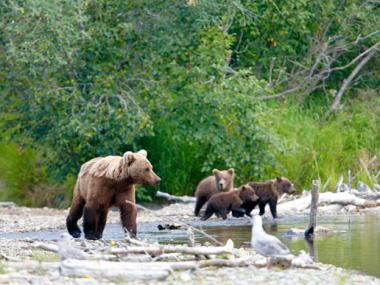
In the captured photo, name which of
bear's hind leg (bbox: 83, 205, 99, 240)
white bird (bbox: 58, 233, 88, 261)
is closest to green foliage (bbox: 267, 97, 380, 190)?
bear's hind leg (bbox: 83, 205, 99, 240)

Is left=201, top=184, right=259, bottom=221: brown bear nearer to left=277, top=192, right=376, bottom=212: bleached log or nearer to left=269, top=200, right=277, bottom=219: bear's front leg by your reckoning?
left=269, top=200, right=277, bottom=219: bear's front leg

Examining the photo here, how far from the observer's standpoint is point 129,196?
13031 mm

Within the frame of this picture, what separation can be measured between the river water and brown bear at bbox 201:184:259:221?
16cm

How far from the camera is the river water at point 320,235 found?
12.0 metres

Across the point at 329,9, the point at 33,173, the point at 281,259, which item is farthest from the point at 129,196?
the point at 329,9

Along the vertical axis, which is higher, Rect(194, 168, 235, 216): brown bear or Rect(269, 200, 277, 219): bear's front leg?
Rect(194, 168, 235, 216): brown bear

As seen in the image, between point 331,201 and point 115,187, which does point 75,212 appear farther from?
point 331,201

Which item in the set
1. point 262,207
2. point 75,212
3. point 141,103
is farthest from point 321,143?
point 75,212

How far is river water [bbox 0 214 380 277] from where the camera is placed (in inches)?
471

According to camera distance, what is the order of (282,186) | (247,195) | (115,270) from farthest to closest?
(282,186), (247,195), (115,270)

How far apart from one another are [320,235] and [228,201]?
11.5 feet

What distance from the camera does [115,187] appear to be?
12992 millimetres

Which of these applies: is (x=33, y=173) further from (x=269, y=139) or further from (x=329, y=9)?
(x=329, y=9)

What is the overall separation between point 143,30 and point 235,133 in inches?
101
